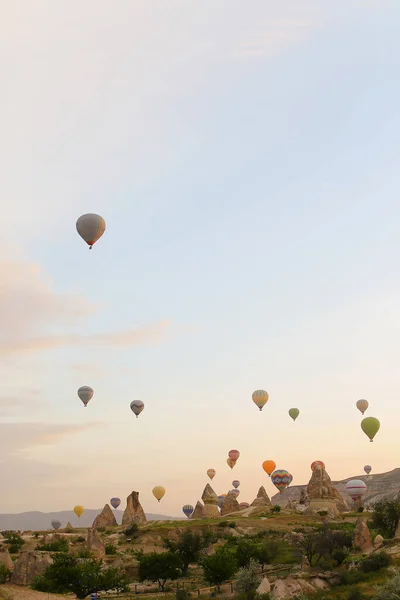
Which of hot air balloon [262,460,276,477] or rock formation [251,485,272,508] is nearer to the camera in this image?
rock formation [251,485,272,508]

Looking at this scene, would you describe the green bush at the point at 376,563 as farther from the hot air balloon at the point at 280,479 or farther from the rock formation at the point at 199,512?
the hot air balloon at the point at 280,479

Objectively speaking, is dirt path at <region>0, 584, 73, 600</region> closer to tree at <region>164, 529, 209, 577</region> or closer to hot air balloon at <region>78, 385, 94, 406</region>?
tree at <region>164, 529, 209, 577</region>

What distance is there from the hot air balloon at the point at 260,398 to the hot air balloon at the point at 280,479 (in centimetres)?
1348

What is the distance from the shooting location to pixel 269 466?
4929 inches

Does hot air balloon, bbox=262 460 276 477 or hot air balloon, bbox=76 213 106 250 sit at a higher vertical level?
hot air balloon, bbox=76 213 106 250

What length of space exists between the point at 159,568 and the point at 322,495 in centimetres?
5242

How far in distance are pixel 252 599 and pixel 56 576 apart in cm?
1410

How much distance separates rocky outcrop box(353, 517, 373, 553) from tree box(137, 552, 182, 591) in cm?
1442

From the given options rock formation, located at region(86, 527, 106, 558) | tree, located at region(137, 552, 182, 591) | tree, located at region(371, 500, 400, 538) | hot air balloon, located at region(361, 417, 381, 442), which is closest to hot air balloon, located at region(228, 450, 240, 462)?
hot air balloon, located at region(361, 417, 381, 442)

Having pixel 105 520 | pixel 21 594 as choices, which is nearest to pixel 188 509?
pixel 105 520

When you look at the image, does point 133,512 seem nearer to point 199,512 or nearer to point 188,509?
point 199,512

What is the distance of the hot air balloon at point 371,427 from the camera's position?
104m

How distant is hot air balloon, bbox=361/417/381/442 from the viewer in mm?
104000

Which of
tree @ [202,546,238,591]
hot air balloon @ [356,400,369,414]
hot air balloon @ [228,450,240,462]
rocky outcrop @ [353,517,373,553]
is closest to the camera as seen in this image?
tree @ [202,546,238,591]
